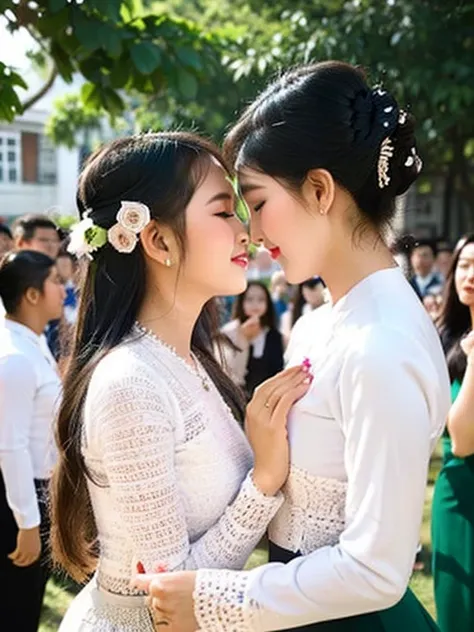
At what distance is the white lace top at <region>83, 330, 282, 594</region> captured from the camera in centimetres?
174

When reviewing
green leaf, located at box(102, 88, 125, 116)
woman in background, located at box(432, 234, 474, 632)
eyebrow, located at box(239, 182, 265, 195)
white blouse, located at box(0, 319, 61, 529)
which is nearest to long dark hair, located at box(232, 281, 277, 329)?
green leaf, located at box(102, 88, 125, 116)

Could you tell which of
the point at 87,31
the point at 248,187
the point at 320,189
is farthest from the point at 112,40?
the point at 320,189

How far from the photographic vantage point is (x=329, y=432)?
1.64 meters

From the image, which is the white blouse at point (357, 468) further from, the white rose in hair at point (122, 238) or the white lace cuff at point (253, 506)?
the white rose in hair at point (122, 238)

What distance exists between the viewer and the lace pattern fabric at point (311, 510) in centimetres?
169

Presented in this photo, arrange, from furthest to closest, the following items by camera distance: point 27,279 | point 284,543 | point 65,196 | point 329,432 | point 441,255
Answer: point 65,196 < point 441,255 < point 27,279 < point 284,543 < point 329,432

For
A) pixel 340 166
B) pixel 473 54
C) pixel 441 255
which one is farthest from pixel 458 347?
pixel 441 255

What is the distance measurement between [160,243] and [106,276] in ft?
0.52

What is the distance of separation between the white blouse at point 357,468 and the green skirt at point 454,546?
174cm

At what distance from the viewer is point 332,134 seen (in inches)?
66.9

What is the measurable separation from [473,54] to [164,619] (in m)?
7.28

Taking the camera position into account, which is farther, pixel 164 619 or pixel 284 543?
pixel 284 543

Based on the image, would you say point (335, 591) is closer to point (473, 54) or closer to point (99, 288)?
point (99, 288)

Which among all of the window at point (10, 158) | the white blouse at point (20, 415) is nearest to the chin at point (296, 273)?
the white blouse at point (20, 415)
